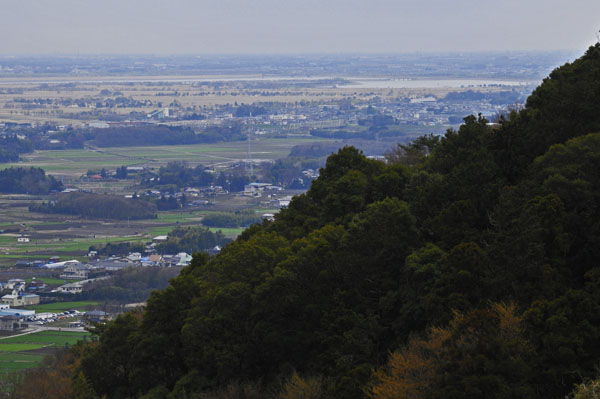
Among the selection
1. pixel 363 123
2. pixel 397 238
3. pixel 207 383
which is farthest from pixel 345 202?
pixel 363 123

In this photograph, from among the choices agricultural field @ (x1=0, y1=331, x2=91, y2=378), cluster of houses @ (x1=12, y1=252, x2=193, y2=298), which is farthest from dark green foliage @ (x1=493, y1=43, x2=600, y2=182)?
cluster of houses @ (x1=12, y1=252, x2=193, y2=298)

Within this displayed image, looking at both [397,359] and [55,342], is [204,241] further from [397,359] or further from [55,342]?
[397,359]

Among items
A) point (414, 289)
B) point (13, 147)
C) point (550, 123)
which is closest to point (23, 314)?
point (550, 123)

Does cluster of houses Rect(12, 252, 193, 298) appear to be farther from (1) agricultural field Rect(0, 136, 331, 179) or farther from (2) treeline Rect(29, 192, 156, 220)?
(1) agricultural field Rect(0, 136, 331, 179)

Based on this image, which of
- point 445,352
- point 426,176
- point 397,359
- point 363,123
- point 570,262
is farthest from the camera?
point 363,123

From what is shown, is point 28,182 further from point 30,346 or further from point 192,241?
point 30,346

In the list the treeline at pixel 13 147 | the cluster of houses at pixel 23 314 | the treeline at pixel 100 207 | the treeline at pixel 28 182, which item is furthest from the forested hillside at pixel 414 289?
the treeline at pixel 13 147
